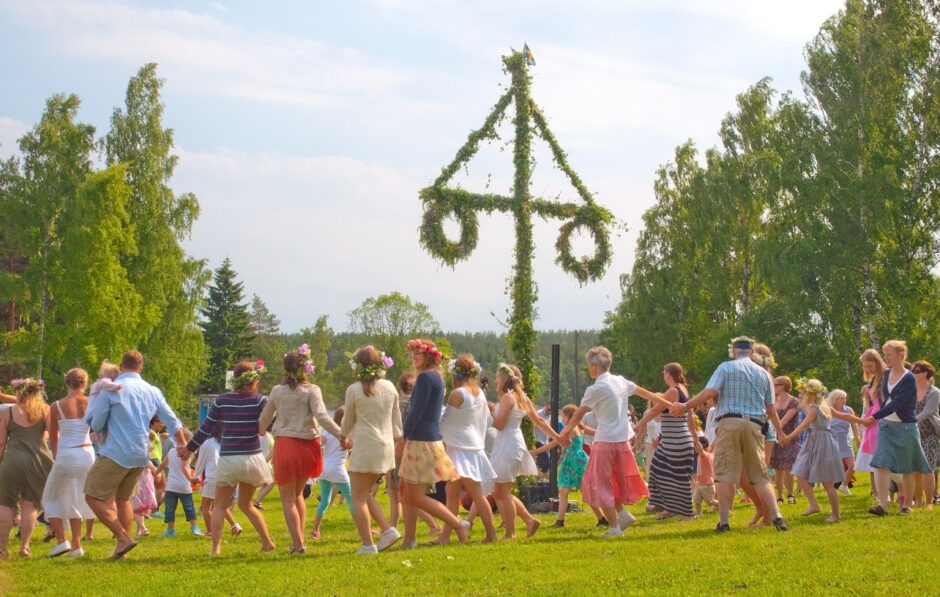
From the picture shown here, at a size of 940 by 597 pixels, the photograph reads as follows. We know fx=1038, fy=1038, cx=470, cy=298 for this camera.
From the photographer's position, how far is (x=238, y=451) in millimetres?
10312

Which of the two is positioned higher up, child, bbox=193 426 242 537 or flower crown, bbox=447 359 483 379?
flower crown, bbox=447 359 483 379

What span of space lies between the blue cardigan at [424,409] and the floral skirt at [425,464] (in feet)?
0.26

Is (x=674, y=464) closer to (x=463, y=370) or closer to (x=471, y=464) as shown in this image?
(x=471, y=464)

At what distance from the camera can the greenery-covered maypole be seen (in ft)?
53.6

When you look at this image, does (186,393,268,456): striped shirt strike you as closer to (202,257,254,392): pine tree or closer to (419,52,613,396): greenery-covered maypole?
(419,52,613,396): greenery-covered maypole

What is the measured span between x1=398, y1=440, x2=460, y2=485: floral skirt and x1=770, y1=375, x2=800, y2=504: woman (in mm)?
6233

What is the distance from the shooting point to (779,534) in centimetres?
1007

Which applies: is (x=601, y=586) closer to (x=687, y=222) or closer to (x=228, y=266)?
(x=687, y=222)

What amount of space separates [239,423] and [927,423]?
8.83 metres

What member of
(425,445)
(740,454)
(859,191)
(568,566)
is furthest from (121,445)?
(859,191)

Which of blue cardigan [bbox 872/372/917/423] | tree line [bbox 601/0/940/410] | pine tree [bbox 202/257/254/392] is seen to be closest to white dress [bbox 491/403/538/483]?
blue cardigan [bbox 872/372/917/423]

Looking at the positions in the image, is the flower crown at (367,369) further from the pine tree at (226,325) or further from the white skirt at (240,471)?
the pine tree at (226,325)

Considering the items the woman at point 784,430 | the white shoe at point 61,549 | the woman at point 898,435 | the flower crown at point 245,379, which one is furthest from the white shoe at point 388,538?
the woman at point 784,430

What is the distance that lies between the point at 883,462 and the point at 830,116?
26533 mm
